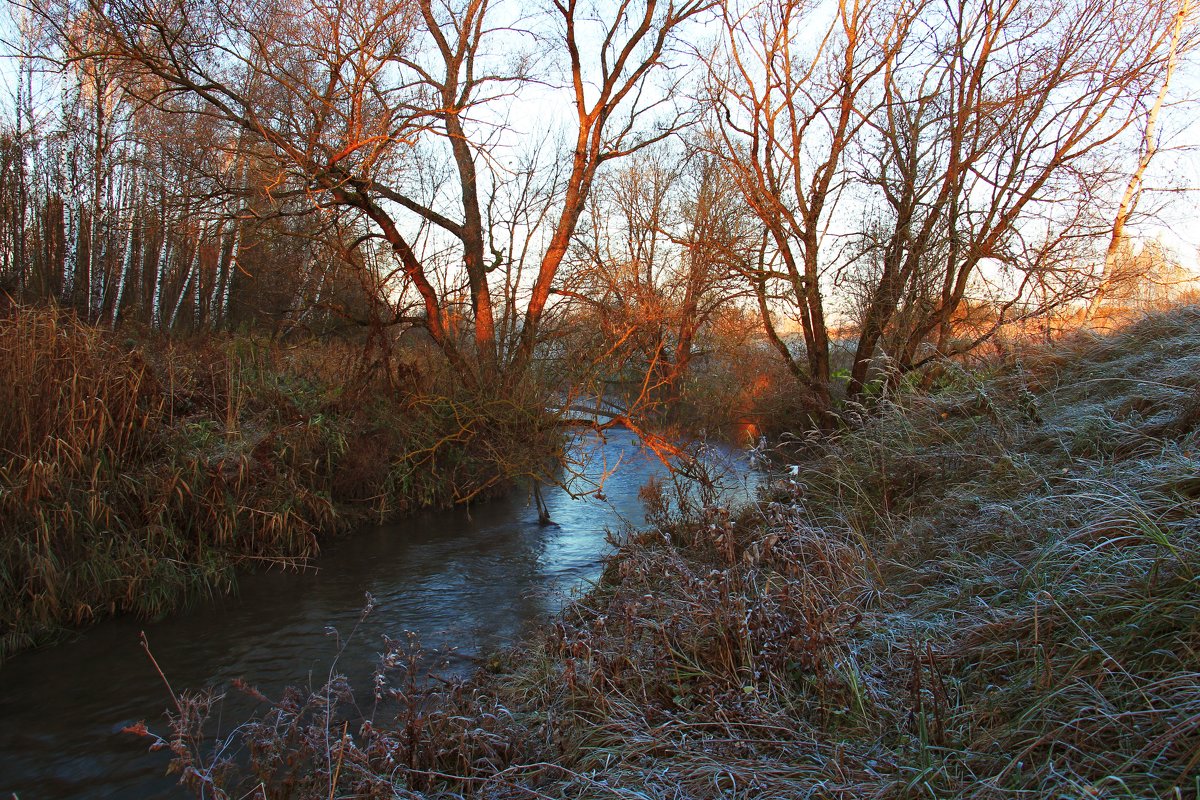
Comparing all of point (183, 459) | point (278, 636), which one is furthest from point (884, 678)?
point (183, 459)

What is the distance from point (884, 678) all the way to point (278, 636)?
544 centimetres

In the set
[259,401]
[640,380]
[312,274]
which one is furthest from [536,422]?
[312,274]

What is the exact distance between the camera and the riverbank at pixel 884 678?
2471 millimetres

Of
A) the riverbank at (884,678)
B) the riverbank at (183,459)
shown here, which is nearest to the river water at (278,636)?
the riverbank at (183,459)

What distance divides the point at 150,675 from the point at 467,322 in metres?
8.44

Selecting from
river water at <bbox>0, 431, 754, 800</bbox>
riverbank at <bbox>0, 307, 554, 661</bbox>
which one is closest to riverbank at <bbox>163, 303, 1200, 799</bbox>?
river water at <bbox>0, 431, 754, 800</bbox>

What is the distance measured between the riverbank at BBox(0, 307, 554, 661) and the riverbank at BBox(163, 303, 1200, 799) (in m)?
3.25

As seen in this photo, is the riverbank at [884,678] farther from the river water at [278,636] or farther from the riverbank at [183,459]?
the riverbank at [183,459]

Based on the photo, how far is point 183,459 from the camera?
7875 mm

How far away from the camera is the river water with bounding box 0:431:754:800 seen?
180 inches

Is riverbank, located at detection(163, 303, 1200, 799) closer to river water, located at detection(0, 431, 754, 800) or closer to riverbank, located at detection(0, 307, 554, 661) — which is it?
river water, located at detection(0, 431, 754, 800)

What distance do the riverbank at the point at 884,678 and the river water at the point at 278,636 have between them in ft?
2.54

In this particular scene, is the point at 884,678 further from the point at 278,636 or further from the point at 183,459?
the point at 183,459

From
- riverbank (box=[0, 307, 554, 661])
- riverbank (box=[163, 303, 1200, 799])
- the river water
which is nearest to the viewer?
riverbank (box=[163, 303, 1200, 799])
